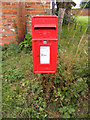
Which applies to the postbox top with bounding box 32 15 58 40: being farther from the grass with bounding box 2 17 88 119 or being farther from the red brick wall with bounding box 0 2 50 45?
the red brick wall with bounding box 0 2 50 45

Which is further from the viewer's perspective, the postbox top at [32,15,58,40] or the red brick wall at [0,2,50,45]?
the red brick wall at [0,2,50,45]

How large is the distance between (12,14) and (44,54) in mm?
2528

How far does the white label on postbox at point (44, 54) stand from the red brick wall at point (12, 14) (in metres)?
2.18

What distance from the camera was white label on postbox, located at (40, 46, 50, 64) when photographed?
214cm

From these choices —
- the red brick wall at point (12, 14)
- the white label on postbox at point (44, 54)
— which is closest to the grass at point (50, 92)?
the white label on postbox at point (44, 54)

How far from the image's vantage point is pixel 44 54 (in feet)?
7.18

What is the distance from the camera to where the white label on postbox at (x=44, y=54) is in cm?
214

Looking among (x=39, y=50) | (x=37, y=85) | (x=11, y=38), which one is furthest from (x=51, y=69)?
(x=11, y=38)

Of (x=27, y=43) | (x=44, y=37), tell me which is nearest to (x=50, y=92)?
(x=44, y=37)

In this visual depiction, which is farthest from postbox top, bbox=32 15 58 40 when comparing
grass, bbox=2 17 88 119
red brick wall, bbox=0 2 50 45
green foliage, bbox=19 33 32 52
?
red brick wall, bbox=0 2 50 45

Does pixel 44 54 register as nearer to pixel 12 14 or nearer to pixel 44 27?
pixel 44 27

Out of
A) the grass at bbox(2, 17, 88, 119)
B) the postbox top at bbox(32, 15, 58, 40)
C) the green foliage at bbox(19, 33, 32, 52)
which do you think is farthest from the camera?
the green foliage at bbox(19, 33, 32, 52)

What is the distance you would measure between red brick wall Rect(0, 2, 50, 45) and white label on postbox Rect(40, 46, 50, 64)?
2180mm

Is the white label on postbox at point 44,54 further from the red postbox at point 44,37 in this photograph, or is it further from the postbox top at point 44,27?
the postbox top at point 44,27
